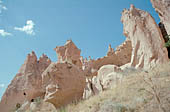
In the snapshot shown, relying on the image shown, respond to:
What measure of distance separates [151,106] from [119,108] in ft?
2.65

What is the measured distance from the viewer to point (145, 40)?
11.1 m

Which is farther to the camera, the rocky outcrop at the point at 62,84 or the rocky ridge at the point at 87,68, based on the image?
the rocky ridge at the point at 87,68

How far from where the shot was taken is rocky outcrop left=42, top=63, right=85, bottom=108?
21.7 feet

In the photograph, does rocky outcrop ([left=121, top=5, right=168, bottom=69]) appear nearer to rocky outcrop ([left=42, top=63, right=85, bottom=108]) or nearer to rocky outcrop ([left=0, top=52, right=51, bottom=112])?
rocky outcrop ([left=42, top=63, right=85, bottom=108])

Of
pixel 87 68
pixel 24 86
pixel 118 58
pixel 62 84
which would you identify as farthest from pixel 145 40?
pixel 24 86

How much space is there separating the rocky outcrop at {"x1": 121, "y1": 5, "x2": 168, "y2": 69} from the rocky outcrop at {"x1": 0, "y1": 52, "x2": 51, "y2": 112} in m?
13.8

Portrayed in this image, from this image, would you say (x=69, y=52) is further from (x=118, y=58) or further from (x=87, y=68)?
(x=118, y=58)

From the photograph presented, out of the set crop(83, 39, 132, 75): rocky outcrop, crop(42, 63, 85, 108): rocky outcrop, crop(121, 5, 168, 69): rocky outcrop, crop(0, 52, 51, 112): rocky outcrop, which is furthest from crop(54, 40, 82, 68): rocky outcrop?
crop(42, 63, 85, 108): rocky outcrop

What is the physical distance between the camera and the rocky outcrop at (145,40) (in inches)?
405

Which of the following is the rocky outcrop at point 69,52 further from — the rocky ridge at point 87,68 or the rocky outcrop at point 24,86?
the rocky outcrop at point 24,86

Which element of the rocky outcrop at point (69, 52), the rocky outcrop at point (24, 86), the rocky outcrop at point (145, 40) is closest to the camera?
the rocky outcrop at point (145, 40)

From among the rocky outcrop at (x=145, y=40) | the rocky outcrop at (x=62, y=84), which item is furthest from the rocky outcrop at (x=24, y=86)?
the rocky outcrop at (x=145, y=40)

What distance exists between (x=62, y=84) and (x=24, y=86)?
51.3 feet

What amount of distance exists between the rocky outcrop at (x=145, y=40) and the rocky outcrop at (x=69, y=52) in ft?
36.9
